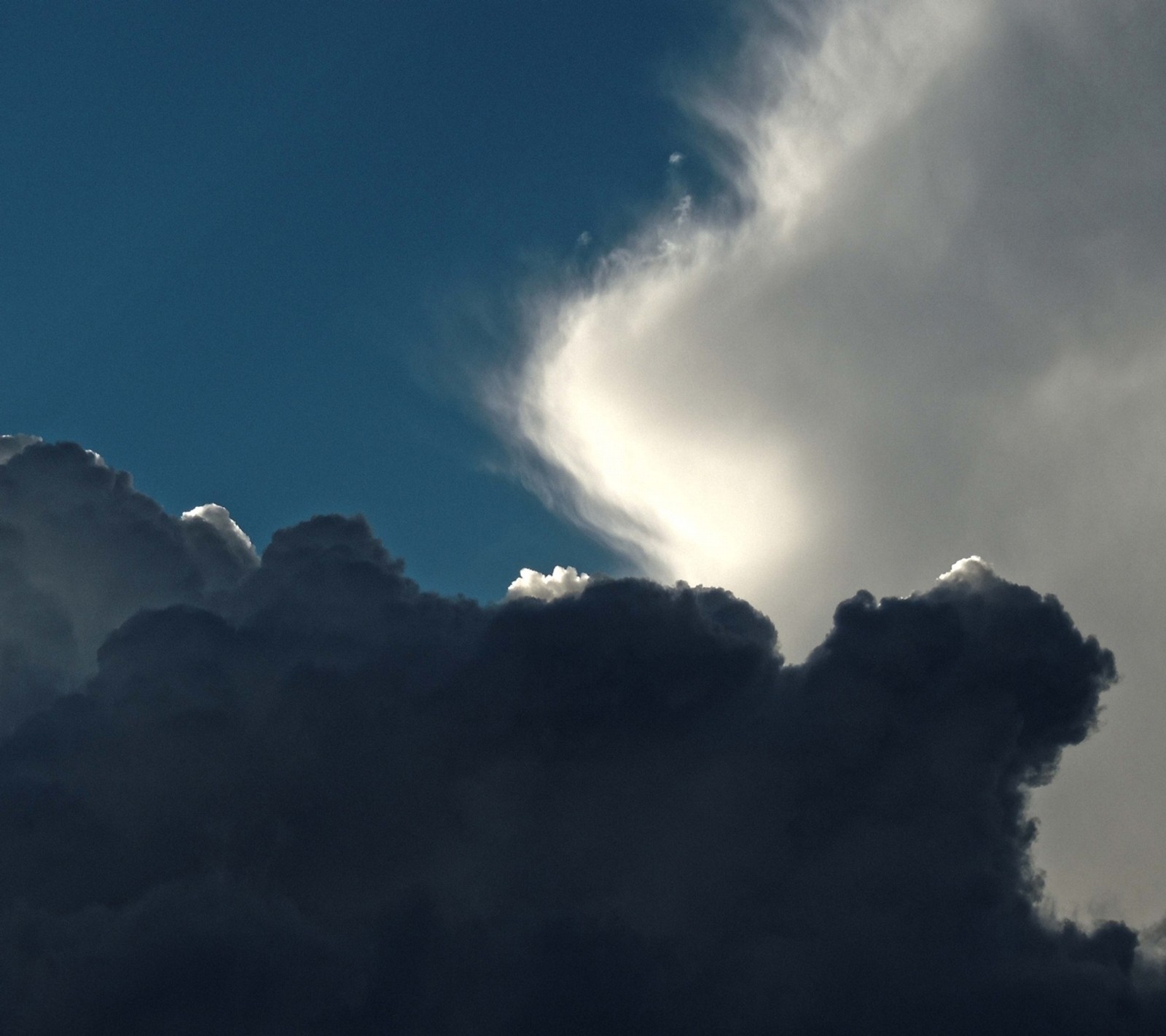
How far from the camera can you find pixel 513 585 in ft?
425

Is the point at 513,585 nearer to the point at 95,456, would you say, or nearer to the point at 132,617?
the point at 132,617

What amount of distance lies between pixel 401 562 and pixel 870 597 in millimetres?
73887

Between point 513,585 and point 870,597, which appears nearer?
point 870,597

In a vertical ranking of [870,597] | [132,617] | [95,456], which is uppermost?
[870,597]

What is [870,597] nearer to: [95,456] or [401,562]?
Answer: [401,562]

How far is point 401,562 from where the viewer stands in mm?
125000

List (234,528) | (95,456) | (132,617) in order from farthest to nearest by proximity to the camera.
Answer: (234,528) → (95,456) → (132,617)

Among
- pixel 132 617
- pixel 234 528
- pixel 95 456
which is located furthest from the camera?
pixel 234 528

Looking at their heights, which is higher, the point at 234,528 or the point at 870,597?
the point at 870,597

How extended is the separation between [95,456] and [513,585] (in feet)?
227

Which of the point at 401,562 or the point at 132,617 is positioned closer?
the point at 132,617

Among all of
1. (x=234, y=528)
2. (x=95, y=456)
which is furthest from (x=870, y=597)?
(x=95, y=456)

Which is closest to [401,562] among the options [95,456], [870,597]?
[95,456]

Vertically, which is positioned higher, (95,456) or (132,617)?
(95,456)
